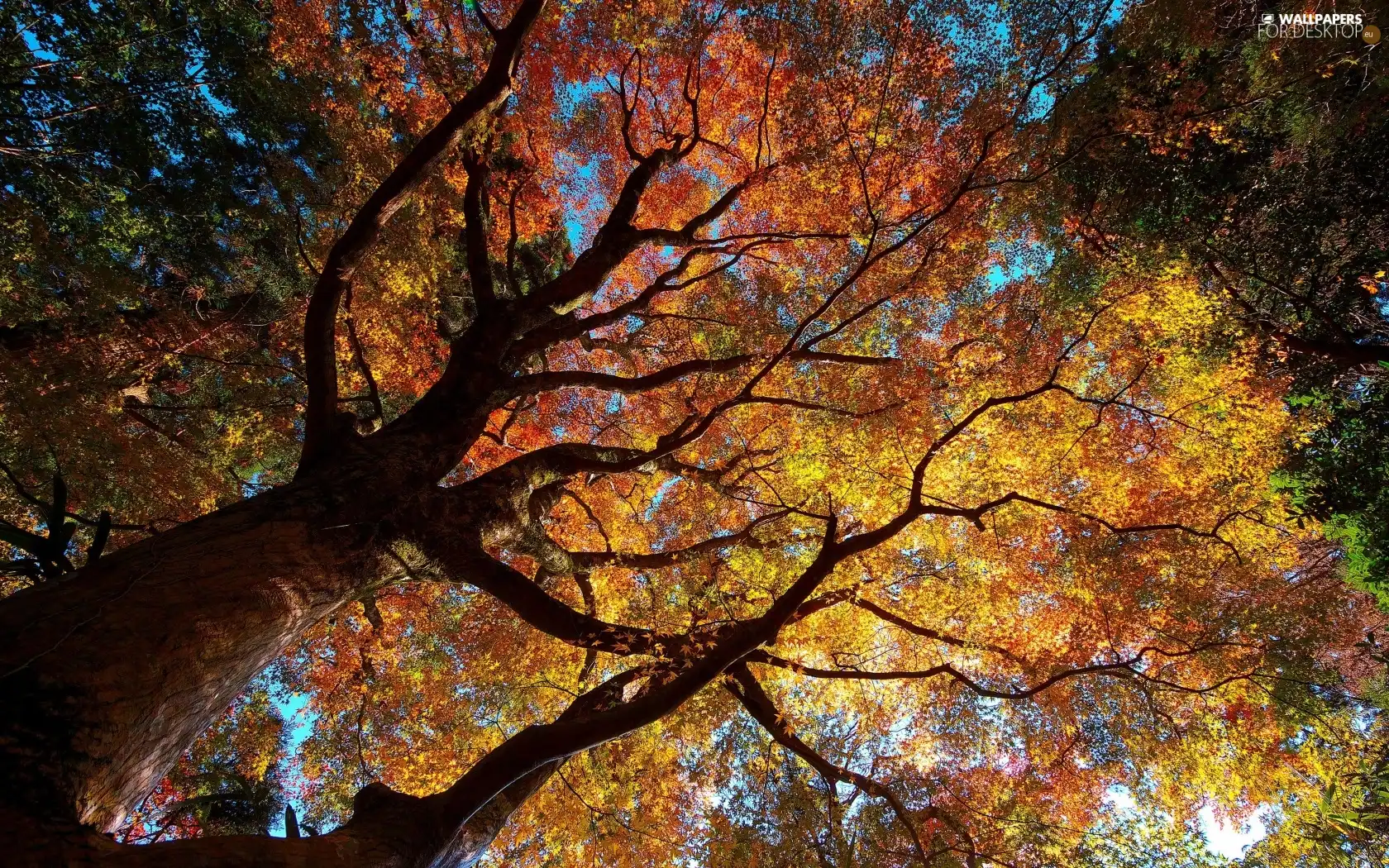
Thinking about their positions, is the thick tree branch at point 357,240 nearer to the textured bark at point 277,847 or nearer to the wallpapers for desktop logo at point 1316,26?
the textured bark at point 277,847

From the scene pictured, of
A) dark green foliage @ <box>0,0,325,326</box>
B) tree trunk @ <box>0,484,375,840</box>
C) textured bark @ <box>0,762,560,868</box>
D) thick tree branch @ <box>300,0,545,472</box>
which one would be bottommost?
textured bark @ <box>0,762,560,868</box>

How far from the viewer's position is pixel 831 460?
361 inches

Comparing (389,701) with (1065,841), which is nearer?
(1065,841)

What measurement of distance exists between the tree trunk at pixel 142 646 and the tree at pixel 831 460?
75.5 inches

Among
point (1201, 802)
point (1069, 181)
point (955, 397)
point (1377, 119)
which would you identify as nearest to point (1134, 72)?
point (1069, 181)

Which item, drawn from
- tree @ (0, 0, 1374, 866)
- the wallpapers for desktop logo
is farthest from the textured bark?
the wallpapers for desktop logo

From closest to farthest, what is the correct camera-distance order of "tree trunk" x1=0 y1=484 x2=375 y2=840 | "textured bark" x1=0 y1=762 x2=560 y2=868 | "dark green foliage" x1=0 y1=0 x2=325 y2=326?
"textured bark" x1=0 y1=762 x2=560 y2=868 < "tree trunk" x1=0 y1=484 x2=375 y2=840 < "dark green foliage" x1=0 y1=0 x2=325 y2=326

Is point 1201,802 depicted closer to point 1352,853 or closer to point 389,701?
point 1352,853

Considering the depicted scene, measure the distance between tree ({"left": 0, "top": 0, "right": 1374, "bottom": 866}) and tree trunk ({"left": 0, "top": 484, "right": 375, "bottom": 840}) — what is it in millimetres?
1917

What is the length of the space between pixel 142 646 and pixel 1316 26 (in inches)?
493

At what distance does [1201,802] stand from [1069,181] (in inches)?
476

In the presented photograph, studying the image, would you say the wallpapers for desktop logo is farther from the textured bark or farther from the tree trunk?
the tree trunk

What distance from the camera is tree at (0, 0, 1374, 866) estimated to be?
296 inches

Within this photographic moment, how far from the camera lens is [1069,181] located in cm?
1071
